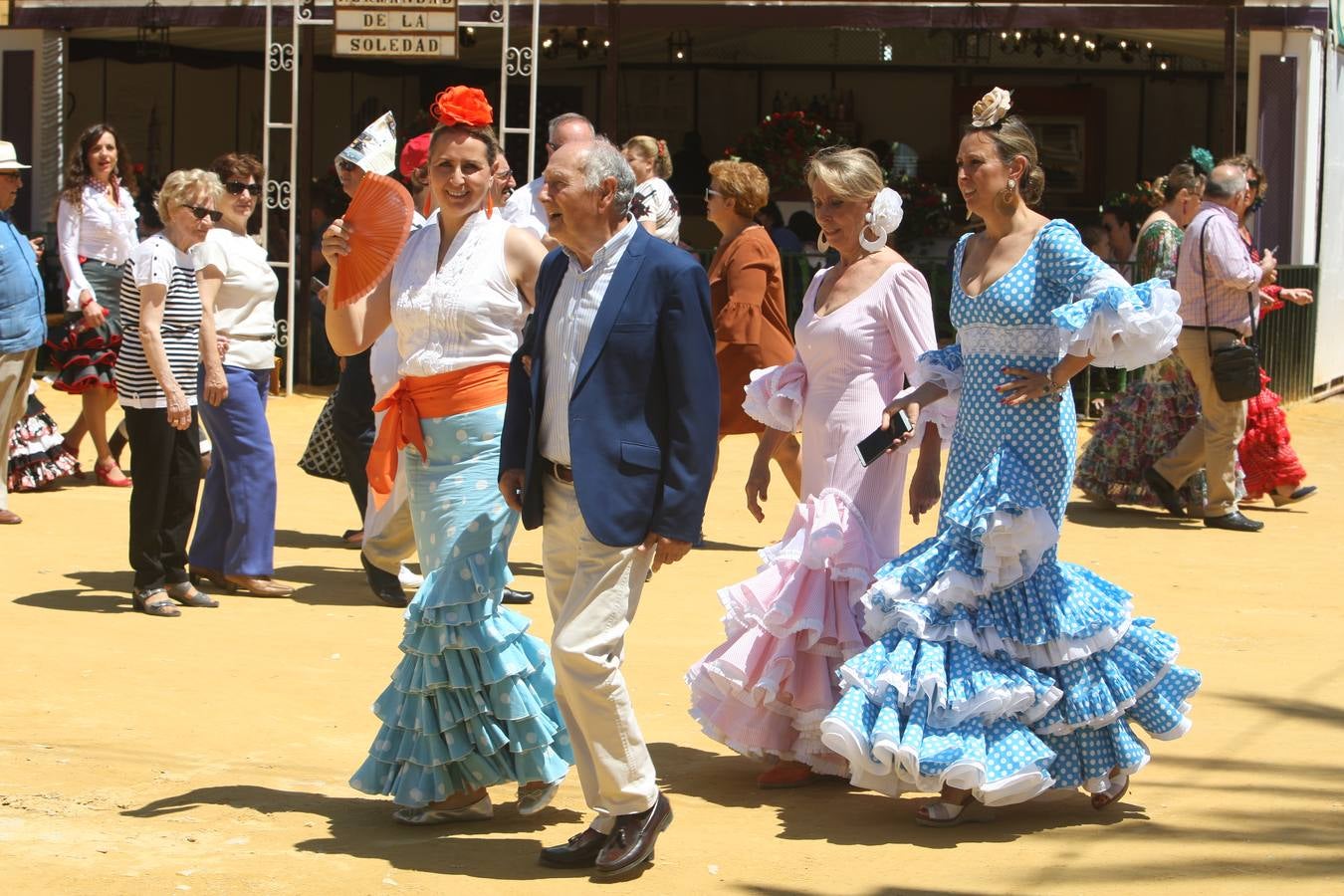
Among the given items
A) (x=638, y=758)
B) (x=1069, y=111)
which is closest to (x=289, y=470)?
(x=638, y=758)

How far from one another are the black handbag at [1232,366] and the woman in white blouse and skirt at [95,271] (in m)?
6.42

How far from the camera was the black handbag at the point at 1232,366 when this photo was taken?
10.2 meters

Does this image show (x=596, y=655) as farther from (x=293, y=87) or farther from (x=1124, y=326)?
(x=293, y=87)

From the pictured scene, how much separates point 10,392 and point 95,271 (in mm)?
2492

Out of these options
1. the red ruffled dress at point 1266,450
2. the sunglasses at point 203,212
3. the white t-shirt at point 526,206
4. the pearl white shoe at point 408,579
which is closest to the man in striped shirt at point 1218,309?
the red ruffled dress at point 1266,450

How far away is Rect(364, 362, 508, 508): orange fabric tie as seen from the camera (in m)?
5.32

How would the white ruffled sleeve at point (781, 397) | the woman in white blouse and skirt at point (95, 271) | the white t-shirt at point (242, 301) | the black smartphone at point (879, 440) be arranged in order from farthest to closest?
the woman in white blouse and skirt at point (95, 271) < the white t-shirt at point (242, 301) < the white ruffled sleeve at point (781, 397) < the black smartphone at point (879, 440)

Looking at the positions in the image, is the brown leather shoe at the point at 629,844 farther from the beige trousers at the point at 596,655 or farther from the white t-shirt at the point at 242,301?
the white t-shirt at the point at 242,301

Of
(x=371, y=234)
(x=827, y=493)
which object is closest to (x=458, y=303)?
(x=371, y=234)

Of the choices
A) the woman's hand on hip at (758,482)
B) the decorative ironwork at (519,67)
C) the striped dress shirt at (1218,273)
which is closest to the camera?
the woman's hand on hip at (758,482)

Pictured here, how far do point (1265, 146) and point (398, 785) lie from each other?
12.3 m

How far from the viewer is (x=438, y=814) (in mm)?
5188

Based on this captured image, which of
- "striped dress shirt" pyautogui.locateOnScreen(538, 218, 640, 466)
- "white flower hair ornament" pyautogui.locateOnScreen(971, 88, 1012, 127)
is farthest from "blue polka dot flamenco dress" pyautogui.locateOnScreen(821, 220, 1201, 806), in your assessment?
"striped dress shirt" pyautogui.locateOnScreen(538, 218, 640, 466)

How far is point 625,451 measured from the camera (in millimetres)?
4641
